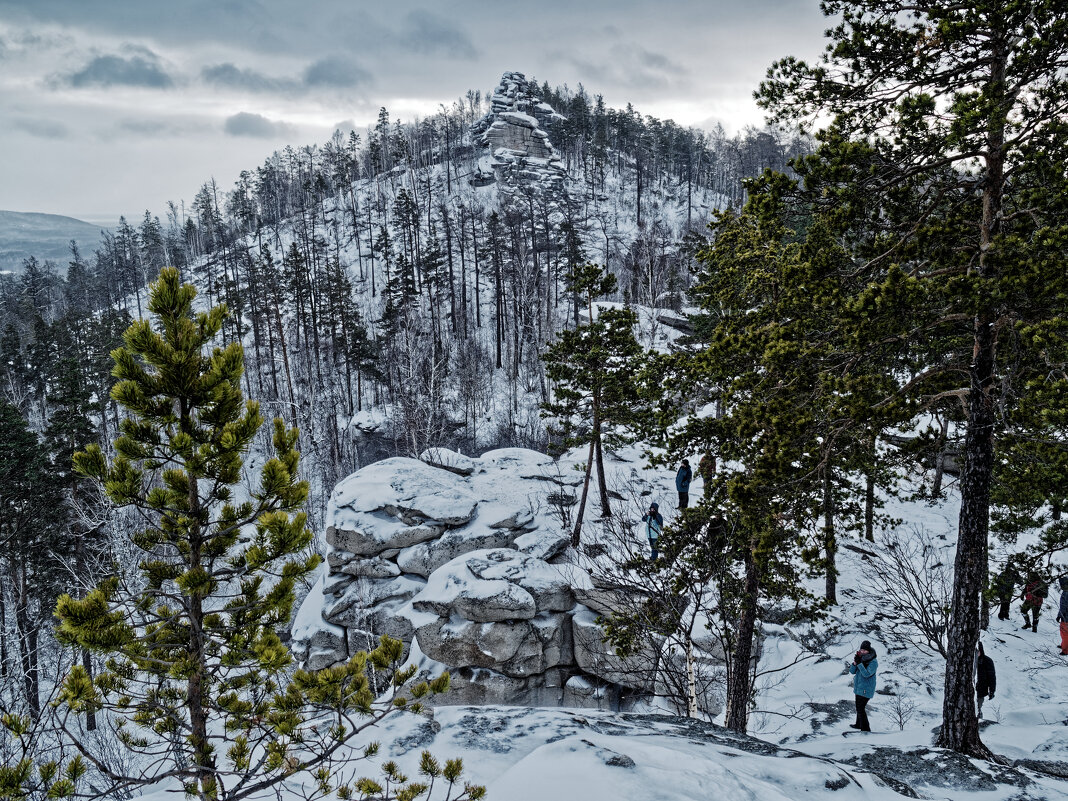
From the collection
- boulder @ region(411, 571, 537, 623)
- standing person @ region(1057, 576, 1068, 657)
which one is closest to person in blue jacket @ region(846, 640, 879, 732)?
standing person @ region(1057, 576, 1068, 657)

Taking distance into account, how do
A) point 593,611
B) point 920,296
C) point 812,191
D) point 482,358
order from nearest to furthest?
point 920,296 < point 812,191 < point 593,611 < point 482,358

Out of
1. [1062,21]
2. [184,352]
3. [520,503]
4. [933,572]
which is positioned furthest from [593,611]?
[1062,21]

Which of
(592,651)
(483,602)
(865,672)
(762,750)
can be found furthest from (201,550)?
(592,651)

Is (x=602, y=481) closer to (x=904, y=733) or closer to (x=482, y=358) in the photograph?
(x=904, y=733)

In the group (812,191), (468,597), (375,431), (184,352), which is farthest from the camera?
(375,431)

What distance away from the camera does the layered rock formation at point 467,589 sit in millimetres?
14961

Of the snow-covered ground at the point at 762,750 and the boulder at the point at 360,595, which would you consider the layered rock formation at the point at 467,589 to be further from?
the snow-covered ground at the point at 762,750

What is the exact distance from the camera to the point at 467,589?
49.6 ft

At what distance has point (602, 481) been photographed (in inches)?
754

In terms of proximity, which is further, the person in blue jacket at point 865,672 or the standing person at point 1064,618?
the standing person at point 1064,618

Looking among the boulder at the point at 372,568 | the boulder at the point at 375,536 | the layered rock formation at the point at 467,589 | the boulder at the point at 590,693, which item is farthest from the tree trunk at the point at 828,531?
the boulder at the point at 372,568

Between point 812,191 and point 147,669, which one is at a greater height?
point 812,191

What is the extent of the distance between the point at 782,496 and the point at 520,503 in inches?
573

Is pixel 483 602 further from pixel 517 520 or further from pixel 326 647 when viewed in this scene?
pixel 326 647
